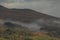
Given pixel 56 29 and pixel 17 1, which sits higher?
pixel 17 1

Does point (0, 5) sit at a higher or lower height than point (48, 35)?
higher

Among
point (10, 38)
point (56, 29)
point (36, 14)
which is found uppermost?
point (36, 14)

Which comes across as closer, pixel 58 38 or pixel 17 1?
pixel 58 38

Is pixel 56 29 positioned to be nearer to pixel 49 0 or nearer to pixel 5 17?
pixel 49 0

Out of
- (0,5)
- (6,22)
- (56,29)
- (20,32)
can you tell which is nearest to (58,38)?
(56,29)

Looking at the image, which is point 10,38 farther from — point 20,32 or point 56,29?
point 56,29

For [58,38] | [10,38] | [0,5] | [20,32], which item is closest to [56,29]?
[58,38]
